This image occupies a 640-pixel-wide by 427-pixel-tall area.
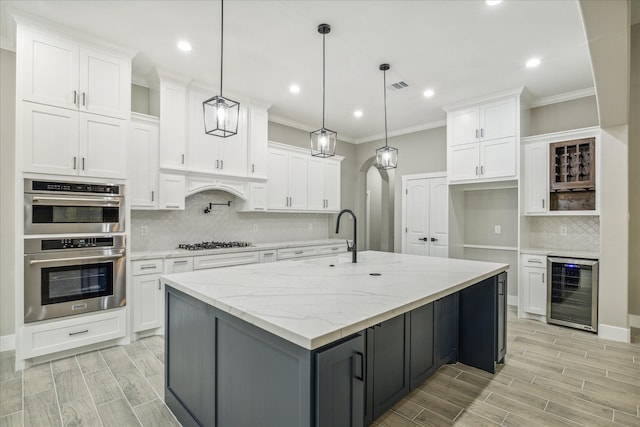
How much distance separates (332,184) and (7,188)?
4381 millimetres

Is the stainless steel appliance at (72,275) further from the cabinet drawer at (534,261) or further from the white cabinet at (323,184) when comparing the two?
the cabinet drawer at (534,261)

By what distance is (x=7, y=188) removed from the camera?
10.5 feet

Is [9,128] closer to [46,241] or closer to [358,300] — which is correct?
[46,241]

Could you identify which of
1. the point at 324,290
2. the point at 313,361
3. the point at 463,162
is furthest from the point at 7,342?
the point at 463,162

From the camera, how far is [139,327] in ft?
11.4

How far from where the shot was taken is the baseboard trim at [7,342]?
3.16 metres

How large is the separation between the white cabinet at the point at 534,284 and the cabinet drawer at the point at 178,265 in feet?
13.9

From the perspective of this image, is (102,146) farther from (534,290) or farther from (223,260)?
(534,290)

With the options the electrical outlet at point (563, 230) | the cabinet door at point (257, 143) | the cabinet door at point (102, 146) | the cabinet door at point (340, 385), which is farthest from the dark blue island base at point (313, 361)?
the cabinet door at point (257, 143)

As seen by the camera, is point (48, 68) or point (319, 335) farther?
point (48, 68)

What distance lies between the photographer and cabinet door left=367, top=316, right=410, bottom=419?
80.9 inches

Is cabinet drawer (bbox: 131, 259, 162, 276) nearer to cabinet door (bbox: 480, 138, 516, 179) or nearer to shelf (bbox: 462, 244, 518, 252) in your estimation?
cabinet door (bbox: 480, 138, 516, 179)

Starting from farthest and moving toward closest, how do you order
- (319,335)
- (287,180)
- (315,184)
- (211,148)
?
1. (315,184)
2. (287,180)
3. (211,148)
4. (319,335)

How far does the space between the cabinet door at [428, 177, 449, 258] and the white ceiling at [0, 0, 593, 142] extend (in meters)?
1.43
